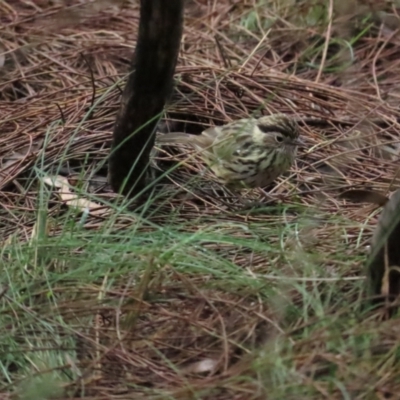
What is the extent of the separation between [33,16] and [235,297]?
3928mm

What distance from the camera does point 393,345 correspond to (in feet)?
9.30

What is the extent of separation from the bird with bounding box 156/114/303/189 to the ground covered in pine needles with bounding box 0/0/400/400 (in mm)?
119

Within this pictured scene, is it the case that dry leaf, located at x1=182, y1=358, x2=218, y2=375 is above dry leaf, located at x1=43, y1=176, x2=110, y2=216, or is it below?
above

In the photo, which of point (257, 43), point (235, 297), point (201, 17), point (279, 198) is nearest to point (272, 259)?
point (235, 297)

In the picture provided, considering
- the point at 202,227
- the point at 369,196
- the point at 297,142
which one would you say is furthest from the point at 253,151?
the point at 369,196

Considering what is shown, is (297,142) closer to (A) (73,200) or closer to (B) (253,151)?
(B) (253,151)

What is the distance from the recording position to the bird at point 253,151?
4.44 metres

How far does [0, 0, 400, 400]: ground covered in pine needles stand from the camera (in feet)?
9.47

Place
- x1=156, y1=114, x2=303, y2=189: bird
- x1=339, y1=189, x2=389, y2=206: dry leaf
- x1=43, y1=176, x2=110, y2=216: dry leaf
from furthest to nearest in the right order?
x1=156, y1=114, x2=303, y2=189: bird, x1=43, y1=176, x2=110, y2=216: dry leaf, x1=339, y1=189, x2=389, y2=206: dry leaf

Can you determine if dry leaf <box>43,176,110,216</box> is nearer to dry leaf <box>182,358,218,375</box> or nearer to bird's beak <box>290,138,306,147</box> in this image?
bird's beak <box>290,138,306,147</box>

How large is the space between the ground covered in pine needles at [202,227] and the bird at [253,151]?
4.7 inches

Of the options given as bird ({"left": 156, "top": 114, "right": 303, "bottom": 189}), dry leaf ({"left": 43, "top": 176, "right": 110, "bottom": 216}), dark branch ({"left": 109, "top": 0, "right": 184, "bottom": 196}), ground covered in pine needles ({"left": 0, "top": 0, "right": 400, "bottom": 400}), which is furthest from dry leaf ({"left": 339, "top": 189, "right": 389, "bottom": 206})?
dry leaf ({"left": 43, "top": 176, "right": 110, "bottom": 216})

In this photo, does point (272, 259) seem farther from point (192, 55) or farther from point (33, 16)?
point (33, 16)

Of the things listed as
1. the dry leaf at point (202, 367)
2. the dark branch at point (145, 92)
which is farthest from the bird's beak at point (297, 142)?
the dry leaf at point (202, 367)
